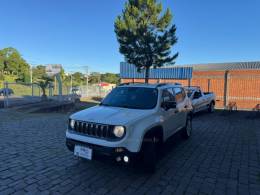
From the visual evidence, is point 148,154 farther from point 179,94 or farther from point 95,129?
point 179,94

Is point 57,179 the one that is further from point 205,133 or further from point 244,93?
point 244,93

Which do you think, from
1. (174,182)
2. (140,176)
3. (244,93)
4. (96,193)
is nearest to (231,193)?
(174,182)

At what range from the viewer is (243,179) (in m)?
3.58

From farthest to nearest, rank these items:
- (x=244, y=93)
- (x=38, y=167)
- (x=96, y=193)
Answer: (x=244, y=93), (x=38, y=167), (x=96, y=193)

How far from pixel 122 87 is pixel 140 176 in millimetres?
2266

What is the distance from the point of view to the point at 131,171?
3799 millimetres

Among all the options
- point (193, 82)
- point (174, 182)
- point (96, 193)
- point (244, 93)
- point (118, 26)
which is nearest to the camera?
point (96, 193)

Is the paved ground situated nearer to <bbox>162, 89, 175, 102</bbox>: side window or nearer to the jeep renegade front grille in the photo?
the jeep renegade front grille

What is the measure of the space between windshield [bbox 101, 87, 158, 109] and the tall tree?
9020 millimetres

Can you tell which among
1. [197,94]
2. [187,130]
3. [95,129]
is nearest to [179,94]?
[187,130]

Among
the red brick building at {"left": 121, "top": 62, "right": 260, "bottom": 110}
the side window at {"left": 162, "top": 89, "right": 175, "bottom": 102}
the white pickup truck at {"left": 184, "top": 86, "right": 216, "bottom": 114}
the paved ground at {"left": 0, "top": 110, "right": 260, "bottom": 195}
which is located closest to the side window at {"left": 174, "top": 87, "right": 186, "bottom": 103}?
the side window at {"left": 162, "top": 89, "right": 175, "bottom": 102}

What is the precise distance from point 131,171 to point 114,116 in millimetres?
1195

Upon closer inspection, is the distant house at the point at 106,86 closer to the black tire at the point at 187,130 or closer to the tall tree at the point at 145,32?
the tall tree at the point at 145,32

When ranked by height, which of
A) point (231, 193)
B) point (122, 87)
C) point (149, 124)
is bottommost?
point (231, 193)
